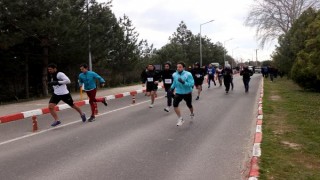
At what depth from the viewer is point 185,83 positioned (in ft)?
35.6

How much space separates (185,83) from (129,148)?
340 centimetres

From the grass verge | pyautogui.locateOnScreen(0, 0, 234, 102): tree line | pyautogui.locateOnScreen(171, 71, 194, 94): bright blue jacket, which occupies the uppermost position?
pyautogui.locateOnScreen(0, 0, 234, 102): tree line

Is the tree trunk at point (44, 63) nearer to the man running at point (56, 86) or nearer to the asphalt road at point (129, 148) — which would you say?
the asphalt road at point (129, 148)

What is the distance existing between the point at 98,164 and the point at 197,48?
67.7 meters

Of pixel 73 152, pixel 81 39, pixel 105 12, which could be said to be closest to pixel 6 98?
pixel 81 39

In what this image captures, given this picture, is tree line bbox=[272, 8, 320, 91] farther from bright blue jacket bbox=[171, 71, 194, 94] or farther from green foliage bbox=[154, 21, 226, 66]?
green foliage bbox=[154, 21, 226, 66]

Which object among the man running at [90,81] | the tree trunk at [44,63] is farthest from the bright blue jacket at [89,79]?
the tree trunk at [44,63]

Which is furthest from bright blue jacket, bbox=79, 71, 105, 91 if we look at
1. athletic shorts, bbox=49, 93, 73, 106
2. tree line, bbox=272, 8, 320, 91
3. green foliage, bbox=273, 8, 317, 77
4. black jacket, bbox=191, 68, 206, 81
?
green foliage, bbox=273, 8, 317, 77

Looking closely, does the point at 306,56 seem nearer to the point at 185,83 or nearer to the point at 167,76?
the point at 167,76

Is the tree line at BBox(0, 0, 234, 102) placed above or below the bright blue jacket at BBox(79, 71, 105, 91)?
above

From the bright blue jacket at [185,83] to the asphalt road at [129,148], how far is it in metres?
0.92

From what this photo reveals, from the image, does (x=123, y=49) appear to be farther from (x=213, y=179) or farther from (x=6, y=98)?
(x=213, y=179)

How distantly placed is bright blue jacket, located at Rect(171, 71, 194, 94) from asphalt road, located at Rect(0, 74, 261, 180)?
0.92 m

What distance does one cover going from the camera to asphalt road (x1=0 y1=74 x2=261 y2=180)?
6.14 metres
